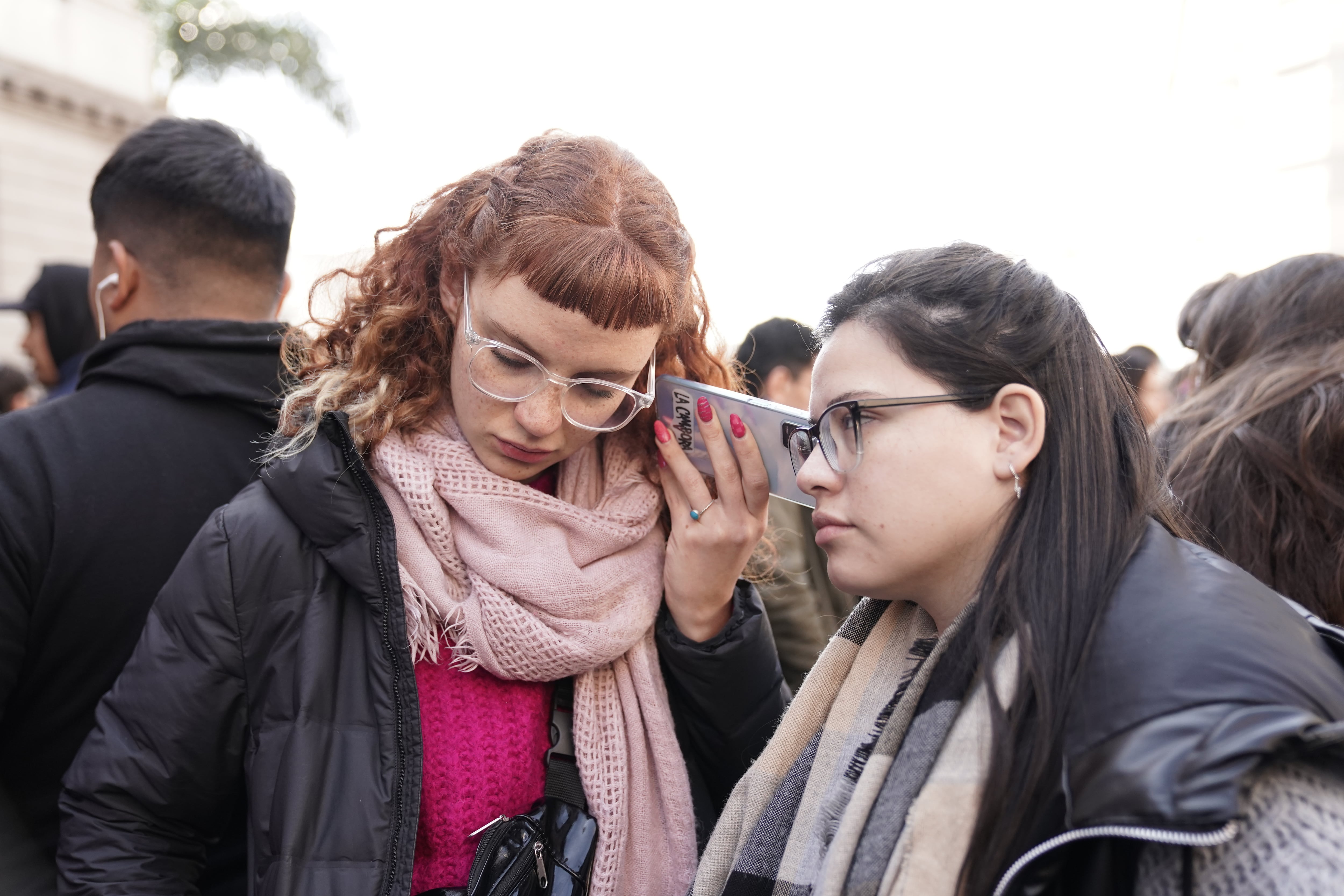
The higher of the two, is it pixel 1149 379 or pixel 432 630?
pixel 432 630

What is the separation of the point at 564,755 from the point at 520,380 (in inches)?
28.9

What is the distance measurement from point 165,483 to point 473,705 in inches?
33.2

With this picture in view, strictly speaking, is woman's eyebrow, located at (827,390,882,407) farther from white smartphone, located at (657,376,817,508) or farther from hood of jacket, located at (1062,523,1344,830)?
hood of jacket, located at (1062,523,1344,830)

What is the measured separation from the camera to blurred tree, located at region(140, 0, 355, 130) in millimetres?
13539

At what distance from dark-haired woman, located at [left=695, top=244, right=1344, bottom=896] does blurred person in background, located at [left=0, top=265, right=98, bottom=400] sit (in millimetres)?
3546

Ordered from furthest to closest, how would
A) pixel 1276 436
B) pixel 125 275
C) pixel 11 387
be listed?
1. pixel 11 387
2. pixel 125 275
3. pixel 1276 436

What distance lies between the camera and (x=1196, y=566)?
1.26 meters

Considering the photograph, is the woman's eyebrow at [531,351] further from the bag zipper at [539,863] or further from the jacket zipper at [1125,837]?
the jacket zipper at [1125,837]

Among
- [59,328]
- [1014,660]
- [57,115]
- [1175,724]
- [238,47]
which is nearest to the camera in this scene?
[1175,724]

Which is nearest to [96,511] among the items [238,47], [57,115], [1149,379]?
[1149,379]

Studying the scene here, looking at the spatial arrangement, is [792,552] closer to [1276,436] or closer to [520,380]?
[1276,436]

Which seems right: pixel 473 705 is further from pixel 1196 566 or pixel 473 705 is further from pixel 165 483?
pixel 1196 566

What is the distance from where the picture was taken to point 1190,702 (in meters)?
1.02

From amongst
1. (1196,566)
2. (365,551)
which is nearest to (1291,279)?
(1196,566)
